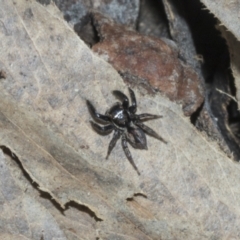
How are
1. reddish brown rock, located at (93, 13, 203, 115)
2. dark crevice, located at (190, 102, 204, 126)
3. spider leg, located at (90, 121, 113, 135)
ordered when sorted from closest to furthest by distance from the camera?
spider leg, located at (90, 121, 113, 135) → reddish brown rock, located at (93, 13, 203, 115) → dark crevice, located at (190, 102, 204, 126)

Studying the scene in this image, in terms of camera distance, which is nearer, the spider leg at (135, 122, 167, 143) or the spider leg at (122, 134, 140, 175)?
the spider leg at (122, 134, 140, 175)

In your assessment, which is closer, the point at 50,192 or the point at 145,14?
the point at 50,192

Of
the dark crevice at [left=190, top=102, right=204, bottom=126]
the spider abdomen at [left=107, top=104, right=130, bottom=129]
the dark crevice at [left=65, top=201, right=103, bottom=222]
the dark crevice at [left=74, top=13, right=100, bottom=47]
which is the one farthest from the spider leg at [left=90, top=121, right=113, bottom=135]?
the dark crevice at [left=74, top=13, right=100, bottom=47]

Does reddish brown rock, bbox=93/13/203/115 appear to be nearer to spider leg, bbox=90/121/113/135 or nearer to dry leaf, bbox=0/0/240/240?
dry leaf, bbox=0/0/240/240

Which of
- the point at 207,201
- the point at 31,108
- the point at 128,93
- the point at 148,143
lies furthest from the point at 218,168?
the point at 31,108

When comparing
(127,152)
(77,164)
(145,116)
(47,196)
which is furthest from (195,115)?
(47,196)

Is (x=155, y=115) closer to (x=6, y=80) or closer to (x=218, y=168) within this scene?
(x=218, y=168)
